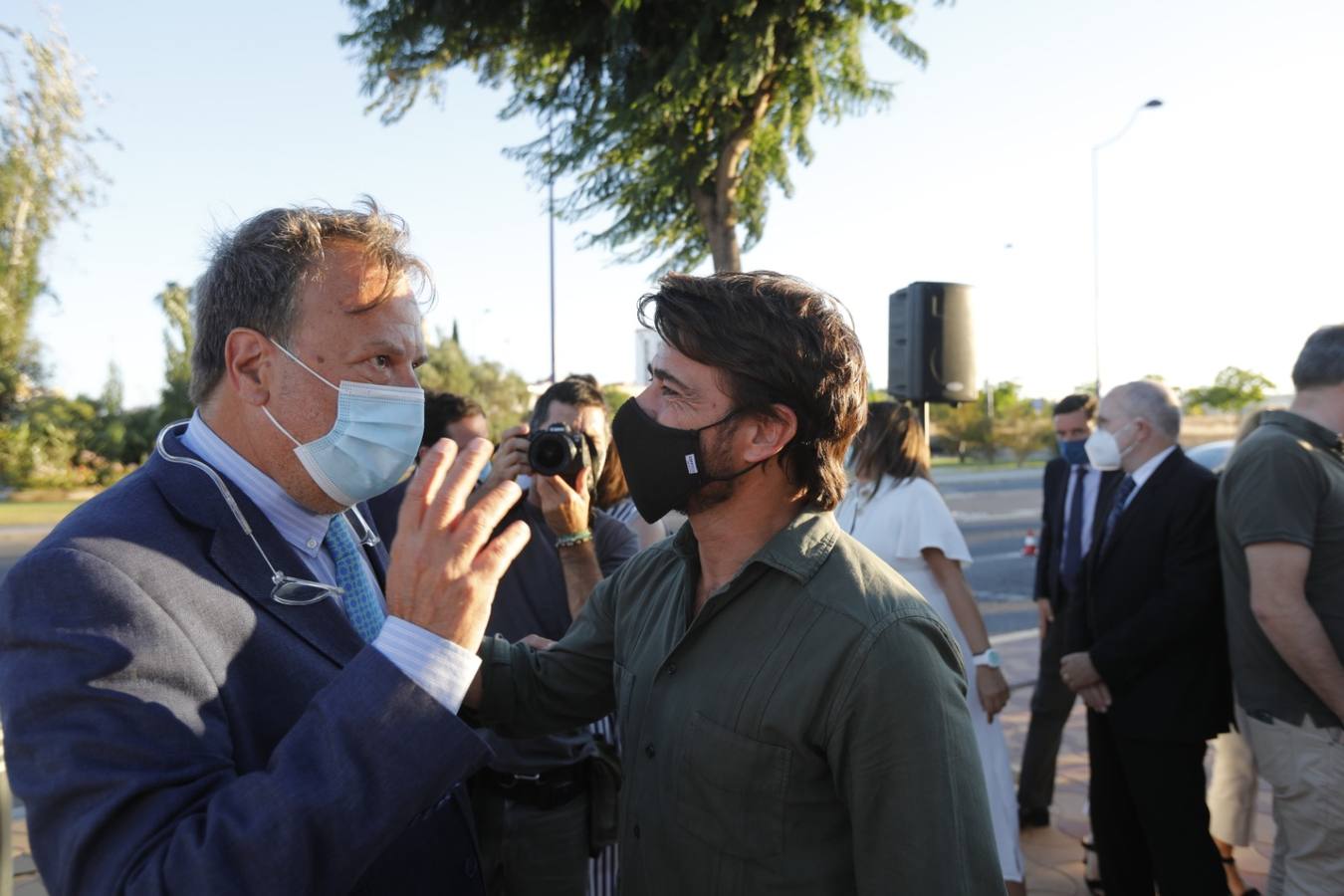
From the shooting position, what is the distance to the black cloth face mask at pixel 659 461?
70.1 inches

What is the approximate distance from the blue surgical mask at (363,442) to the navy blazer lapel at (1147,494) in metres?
2.93

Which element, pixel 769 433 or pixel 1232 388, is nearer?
pixel 769 433

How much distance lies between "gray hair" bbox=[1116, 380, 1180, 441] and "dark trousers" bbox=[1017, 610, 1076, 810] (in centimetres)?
→ 142

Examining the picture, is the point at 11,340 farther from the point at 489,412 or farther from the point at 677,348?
the point at 677,348

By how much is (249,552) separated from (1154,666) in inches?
128

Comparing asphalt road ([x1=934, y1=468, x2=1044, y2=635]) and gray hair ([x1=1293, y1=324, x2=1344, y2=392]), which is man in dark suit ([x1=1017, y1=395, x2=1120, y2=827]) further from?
asphalt road ([x1=934, y1=468, x2=1044, y2=635])

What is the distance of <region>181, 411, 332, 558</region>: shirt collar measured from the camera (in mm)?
1559

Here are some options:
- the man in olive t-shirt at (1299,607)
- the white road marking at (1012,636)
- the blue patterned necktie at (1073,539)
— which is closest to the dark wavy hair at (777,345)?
the man in olive t-shirt at (1299,607)

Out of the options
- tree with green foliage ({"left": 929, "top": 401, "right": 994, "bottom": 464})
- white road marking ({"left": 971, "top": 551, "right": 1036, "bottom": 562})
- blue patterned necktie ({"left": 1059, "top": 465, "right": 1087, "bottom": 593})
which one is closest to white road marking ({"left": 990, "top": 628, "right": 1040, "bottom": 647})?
blue patterned necktie ({"left": 1059, "top": 465, "right": 1087, "bottom": 593})

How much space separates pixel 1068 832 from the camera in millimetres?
4371

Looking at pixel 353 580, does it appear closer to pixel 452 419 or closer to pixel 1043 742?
pixel 452 419

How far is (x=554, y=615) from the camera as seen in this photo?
2.93 meters

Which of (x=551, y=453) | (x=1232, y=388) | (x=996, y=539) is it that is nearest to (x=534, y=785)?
(x=551, y=453)

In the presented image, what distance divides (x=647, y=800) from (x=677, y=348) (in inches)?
34.0
